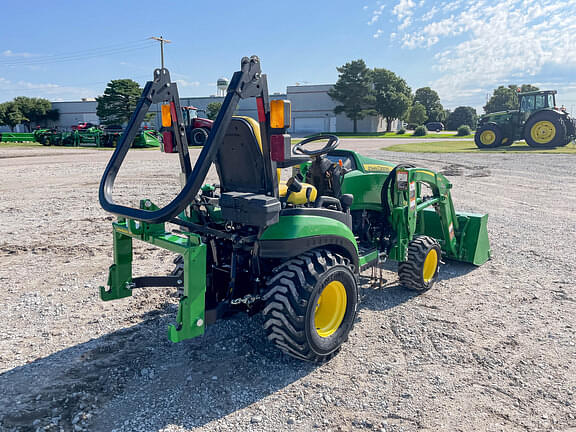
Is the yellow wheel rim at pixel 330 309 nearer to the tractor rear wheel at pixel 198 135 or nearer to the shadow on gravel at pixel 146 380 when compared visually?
the shadow on gravel at pixel 146 380

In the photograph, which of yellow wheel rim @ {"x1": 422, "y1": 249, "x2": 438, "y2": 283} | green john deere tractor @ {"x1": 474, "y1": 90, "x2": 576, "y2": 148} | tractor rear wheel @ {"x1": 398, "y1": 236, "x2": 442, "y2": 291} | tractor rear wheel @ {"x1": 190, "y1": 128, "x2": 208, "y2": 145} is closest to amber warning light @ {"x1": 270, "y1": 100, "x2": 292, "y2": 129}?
tractor rear wheel @ {"x1": 190, "y1": 128, "x2": 208, "y2": 145}

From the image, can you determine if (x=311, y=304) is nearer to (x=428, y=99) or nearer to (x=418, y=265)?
(x=418, y=265)

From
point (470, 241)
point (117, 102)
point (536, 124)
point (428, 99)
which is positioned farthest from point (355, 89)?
point (470, 241)

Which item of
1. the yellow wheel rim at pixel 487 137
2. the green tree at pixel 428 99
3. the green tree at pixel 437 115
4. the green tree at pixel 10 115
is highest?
the green tree at pixel 428 99

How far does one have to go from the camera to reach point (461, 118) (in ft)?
263

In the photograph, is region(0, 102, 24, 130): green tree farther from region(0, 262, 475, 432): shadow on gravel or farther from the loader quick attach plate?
the loader quick attach plate

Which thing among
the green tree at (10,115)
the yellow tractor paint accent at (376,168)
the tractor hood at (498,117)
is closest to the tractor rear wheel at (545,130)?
the tractor hood at (498,117)

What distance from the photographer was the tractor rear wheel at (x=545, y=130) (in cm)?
2220

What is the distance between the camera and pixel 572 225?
8.14m

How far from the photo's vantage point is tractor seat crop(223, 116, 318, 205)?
327cm

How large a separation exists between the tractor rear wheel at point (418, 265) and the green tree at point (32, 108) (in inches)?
2798

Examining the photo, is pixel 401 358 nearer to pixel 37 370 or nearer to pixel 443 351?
pixel 443 351

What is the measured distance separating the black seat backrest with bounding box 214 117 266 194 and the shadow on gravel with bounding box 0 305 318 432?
4.56 feet

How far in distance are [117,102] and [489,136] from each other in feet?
145
